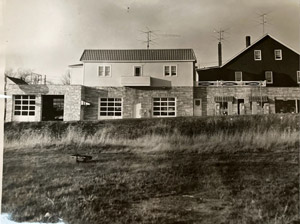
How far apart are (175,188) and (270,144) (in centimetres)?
56

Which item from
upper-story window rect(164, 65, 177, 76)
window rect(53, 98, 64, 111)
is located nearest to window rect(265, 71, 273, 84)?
upper-story window rect(164, 65, 177, 76)

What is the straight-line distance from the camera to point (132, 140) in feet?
5.98

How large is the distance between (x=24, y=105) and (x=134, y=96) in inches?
24.6

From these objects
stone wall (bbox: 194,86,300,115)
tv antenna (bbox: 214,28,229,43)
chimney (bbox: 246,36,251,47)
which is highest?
tv antenna (bbox: 214,28,229,43)

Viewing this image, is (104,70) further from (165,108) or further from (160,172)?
(160,172)

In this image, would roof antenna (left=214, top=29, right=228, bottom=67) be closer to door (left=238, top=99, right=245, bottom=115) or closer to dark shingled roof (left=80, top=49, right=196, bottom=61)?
dark shingled roof (left=80, top=49, right=196, bottom=61)

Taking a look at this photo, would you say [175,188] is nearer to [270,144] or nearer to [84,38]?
[270,144]

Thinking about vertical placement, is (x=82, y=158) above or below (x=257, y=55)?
below

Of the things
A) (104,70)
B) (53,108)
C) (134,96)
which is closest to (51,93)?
(53,108)

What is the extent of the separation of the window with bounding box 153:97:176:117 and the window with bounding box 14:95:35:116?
2.28 ft

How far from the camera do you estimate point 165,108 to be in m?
1.86

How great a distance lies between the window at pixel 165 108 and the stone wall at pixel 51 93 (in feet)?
1.40

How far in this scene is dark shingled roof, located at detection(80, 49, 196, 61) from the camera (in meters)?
1.87

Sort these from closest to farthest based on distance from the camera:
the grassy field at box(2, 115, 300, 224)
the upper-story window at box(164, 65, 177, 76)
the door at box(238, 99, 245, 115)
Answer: the grassy field at box(2, 115, 300, 224) → the door at box(238, 99, 245, 115) → the upper-story window at box(164, 65, 177, 76)
